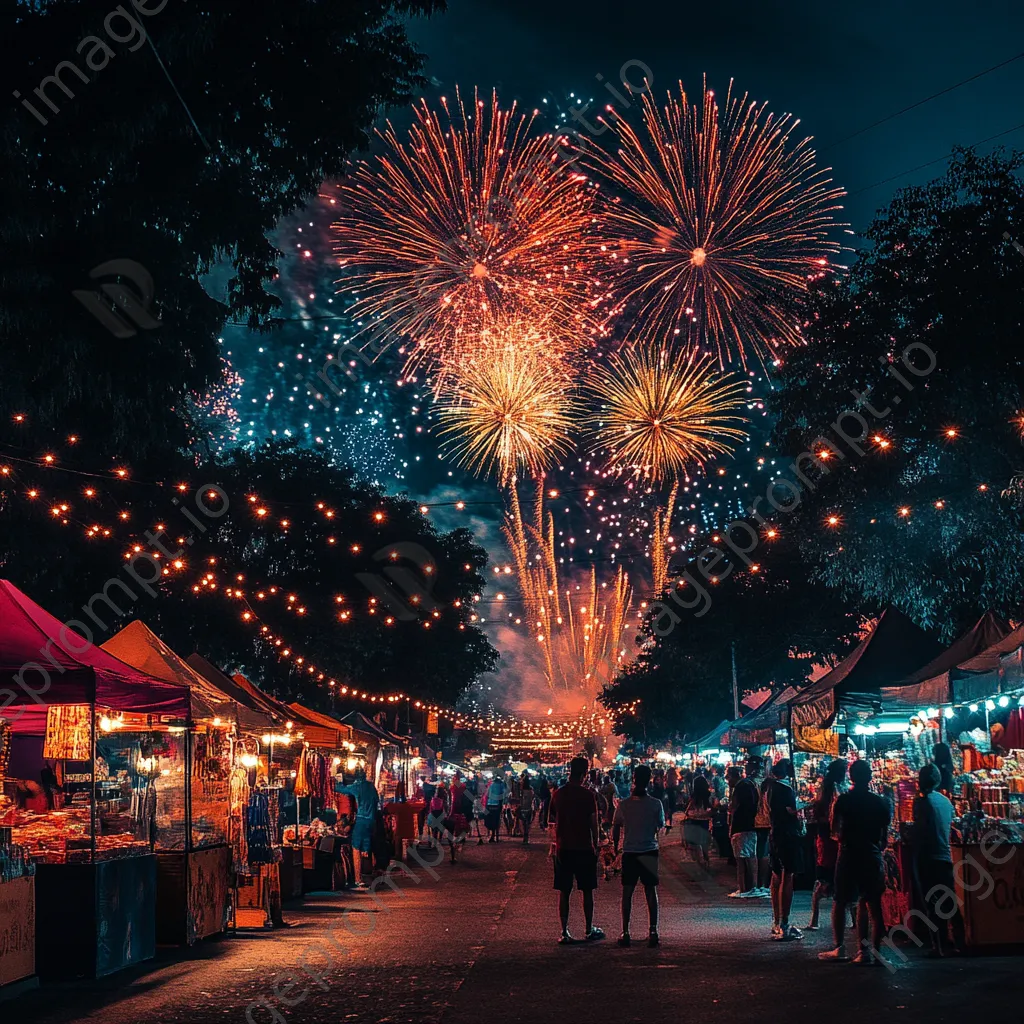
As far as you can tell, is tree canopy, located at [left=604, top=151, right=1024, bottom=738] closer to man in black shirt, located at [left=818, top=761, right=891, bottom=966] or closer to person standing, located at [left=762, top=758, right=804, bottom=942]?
person standing, located at [left=762, top=758, right=804, bottom=942]

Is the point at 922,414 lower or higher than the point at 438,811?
higher

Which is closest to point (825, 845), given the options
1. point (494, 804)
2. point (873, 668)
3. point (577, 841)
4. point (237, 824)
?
point (577, 841)

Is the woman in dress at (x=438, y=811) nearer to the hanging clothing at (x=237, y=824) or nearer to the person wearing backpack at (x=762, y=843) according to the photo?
the person wearing backpack at (x=762, y=843)

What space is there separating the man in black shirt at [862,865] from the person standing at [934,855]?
55cm

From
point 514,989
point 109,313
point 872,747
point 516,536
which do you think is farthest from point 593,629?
point 514,989

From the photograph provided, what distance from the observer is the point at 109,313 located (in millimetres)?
14031

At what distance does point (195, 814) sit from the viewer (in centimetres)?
1494

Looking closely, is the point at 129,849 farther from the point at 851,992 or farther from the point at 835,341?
the point at 835,341

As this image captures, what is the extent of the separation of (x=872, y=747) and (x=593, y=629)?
955 inches

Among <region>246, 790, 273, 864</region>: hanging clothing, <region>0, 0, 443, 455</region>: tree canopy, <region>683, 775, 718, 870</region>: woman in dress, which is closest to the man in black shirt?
<region>246, 790, 273, 864</region>: hanging clothing

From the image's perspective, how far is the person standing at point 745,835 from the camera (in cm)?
A: 1722

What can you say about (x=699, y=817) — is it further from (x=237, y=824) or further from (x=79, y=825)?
(x=79, y=825)

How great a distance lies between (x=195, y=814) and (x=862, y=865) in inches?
304

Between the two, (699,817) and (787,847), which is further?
(699,817)
